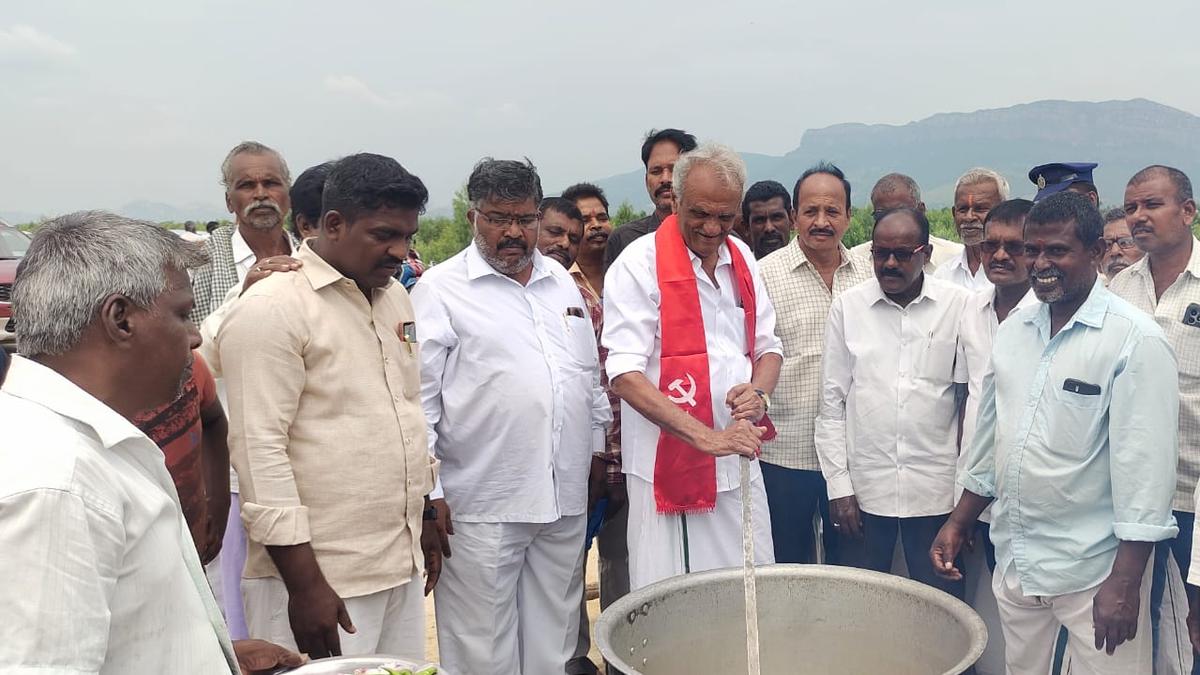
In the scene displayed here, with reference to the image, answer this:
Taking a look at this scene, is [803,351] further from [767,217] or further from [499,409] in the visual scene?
[499,409]

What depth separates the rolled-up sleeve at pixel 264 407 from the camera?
8.41ft

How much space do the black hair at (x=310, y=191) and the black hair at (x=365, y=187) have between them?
0.89 m

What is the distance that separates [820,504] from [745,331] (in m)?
1.05

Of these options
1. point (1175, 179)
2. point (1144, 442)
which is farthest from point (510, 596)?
point (1175, 179)

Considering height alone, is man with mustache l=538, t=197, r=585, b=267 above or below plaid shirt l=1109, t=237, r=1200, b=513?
above

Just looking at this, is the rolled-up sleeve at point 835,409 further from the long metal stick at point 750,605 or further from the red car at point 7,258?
the red car at point 7,258

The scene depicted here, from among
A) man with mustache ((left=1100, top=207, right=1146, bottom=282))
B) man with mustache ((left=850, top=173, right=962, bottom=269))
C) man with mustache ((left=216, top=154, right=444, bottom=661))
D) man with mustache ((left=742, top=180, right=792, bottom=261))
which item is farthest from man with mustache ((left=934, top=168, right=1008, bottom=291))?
man with mustache ((left=216, top=154, right=444, bottom=661))

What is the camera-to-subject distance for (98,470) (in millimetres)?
1313

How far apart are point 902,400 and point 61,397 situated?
3.08 m

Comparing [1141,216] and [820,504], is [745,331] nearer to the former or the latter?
[820,504]

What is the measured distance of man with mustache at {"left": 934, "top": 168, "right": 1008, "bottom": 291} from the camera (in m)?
4.70

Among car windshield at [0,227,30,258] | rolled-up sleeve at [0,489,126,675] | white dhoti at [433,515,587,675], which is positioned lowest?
white dhoti at [433,515,587,675]

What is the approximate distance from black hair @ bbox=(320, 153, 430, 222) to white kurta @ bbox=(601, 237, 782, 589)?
1.06m

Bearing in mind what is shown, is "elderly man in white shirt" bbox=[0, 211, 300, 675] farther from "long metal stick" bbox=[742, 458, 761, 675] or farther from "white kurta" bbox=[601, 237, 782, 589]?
"white kurta" bbox=[601, 237, 782, 589]
